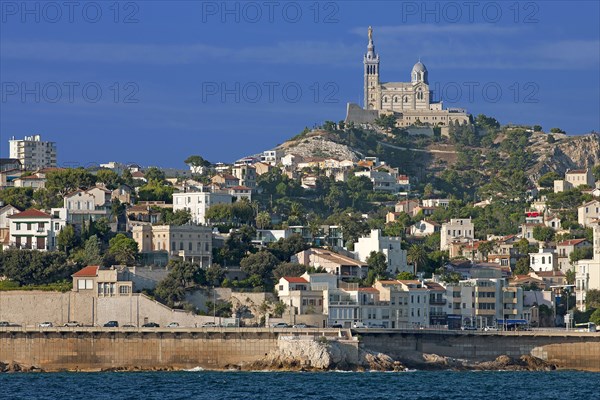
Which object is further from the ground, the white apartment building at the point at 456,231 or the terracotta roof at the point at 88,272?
the white apartment building at the point at 456,231

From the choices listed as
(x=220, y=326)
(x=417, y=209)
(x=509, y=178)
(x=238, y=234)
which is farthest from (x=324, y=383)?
(x=509, y=178)

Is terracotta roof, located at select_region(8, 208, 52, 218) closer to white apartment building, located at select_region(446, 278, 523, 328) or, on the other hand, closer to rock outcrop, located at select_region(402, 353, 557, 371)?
white apartment building, located at select_region(446, 278, 523, 328)

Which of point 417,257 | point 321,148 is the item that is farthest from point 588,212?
point 321,148

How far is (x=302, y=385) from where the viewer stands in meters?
83.2

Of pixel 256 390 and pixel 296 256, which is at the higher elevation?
pixel 296 256

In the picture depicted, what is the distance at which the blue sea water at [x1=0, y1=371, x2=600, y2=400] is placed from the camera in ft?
257

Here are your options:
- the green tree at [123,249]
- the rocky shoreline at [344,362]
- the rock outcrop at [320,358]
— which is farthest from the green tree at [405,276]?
the rock outcrop at [320,358]

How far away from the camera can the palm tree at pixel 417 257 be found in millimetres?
115688

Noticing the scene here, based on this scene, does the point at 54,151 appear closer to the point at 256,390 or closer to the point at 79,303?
the point at 79,303

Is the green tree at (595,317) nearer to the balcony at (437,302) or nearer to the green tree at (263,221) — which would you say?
the balcony at (437,302)

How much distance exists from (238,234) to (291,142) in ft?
244

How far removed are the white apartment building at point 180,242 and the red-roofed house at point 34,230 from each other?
5.05 m

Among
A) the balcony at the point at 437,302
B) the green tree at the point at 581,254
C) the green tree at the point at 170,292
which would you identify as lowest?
the balcony at the point at 437,302

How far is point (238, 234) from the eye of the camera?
115312 millimetres
